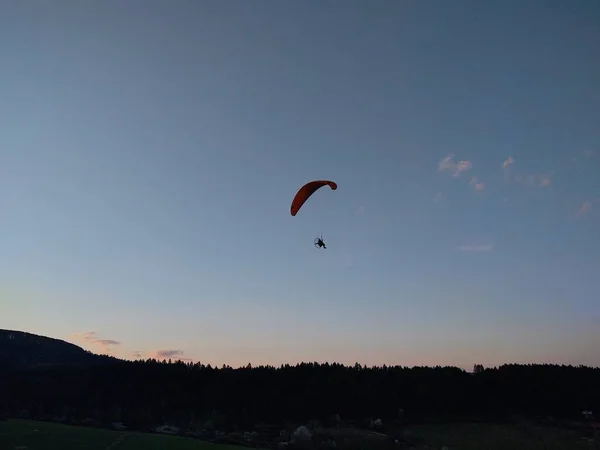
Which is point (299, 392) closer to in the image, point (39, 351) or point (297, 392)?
point (297, 392)

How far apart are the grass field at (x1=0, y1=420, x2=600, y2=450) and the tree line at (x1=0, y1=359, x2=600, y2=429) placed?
31.2 feet

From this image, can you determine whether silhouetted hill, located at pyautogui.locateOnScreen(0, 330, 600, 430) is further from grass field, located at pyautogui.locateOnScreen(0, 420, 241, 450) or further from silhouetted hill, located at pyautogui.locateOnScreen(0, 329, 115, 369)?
grass field, located at pyautogui.locateOnScreen(0, 420, 241, 450)

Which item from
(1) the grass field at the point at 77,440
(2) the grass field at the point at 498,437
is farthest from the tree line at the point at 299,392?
(1) the grass field at the point at 77,440

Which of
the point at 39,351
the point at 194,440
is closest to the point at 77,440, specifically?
the point at 194,440

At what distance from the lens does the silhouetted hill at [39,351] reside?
306 ft

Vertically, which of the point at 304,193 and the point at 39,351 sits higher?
the point at 39,351

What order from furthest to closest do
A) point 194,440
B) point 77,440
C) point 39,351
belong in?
point 39,351, point 194,440, point 77,440

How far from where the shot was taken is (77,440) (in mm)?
28250

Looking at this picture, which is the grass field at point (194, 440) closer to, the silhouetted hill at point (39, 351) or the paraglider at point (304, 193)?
the paraglider at point (304, 193)

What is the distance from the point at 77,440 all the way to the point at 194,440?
272 inches

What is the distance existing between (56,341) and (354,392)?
66776 millimetres

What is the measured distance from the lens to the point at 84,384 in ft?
232

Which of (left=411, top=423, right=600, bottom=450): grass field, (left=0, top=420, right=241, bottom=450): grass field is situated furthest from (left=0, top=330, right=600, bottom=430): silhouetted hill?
(left=0, top=420, right=241, bottom=450): grass field

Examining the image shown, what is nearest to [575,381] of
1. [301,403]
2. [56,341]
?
[301,403]
